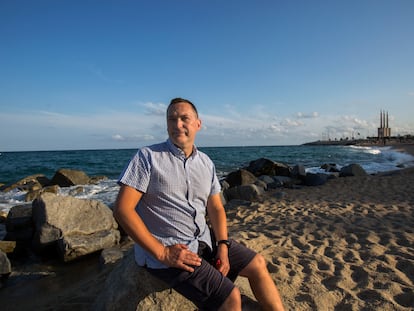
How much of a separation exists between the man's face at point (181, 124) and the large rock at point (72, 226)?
4133 mm

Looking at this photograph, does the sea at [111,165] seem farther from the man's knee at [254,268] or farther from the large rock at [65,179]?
the man's knee at [254,268]

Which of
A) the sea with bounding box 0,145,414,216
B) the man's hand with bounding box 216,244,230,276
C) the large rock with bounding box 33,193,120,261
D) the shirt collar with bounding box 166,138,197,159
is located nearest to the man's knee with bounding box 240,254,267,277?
the man's hand with bounding box 216,244,230,276

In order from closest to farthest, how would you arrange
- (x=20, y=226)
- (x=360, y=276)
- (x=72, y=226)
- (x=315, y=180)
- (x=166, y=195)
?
Answer: 1. (x=166, y=195)
2. (x=360, y=276)
3. (x=72, y=226)
4. (x=20, y=226)
5. (x=315, y=180)

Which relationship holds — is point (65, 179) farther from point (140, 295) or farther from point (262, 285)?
point (262, 285)

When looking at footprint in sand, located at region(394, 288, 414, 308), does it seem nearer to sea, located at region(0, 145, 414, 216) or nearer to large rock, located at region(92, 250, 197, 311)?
large rock, located at region(92, 250, 197, 311)

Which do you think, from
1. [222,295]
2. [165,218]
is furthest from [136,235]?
[222,295]

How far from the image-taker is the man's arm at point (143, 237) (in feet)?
6.61

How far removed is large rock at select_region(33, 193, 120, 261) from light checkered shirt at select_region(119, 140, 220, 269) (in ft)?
12.0

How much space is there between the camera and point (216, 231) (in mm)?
2664

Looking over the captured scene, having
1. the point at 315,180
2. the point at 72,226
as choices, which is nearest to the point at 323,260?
the point at 72,226

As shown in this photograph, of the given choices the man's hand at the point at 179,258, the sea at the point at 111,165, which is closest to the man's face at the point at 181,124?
the man's hand at the point at 179,258

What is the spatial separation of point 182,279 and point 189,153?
3.46ft

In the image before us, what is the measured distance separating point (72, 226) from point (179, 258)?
15.4ft

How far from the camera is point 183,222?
90.3 inches
